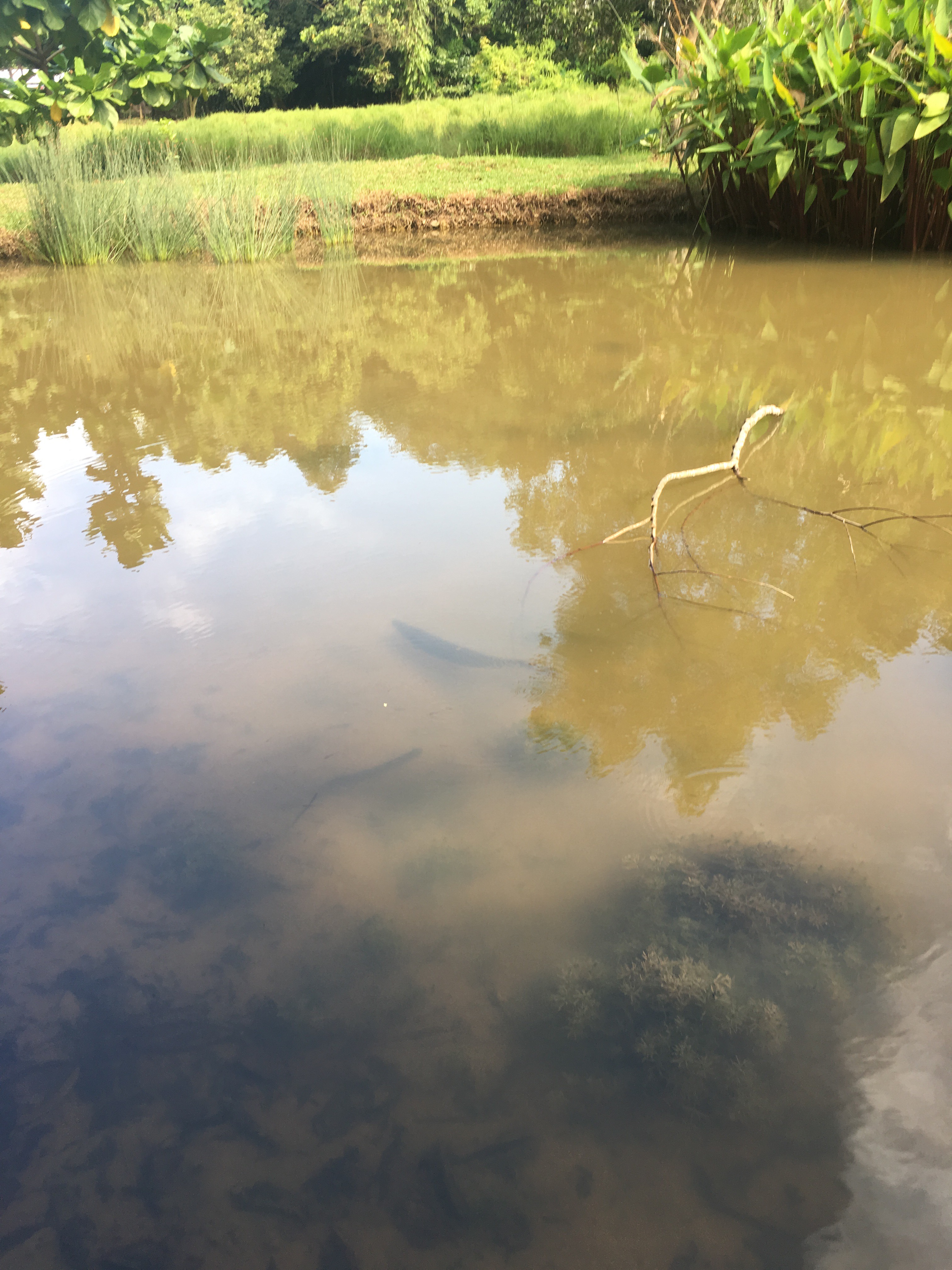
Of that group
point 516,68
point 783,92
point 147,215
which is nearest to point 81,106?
point 147,215

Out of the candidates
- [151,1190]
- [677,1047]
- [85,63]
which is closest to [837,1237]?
[677,1047]

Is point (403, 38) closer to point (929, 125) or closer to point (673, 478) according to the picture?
point (929, 125)

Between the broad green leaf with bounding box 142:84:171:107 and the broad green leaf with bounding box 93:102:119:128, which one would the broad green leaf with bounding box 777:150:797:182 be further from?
the broad green leaf with bounding box 93:102:119:128

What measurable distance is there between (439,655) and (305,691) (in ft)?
1.00

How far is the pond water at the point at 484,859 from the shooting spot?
0.98 metres

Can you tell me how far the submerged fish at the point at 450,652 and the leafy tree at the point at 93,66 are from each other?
31.1 feet

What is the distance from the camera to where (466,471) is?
9.61 feet

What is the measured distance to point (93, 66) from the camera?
9398 mm

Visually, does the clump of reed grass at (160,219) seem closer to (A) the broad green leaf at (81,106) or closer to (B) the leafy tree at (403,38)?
(A) the broad green leaf at (81,106)

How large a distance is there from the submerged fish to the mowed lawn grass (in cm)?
686

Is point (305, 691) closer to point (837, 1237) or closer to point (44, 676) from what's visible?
point (44, 676)

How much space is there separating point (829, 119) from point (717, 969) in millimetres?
6633

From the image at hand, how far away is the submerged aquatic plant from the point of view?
108 centimetres

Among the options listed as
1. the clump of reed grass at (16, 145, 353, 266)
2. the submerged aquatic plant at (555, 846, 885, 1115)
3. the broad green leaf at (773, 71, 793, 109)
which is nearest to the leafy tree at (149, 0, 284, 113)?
the clump of reed grass at (16, 145, 353, 266)
